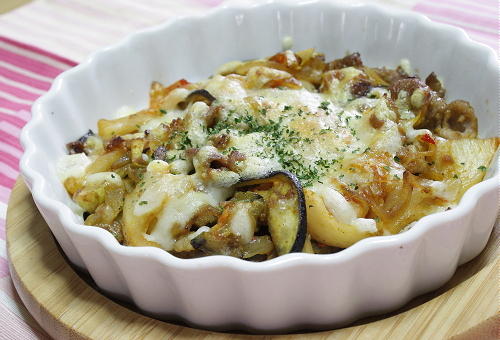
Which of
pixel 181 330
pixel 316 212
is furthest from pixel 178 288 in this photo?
pixel 316 212

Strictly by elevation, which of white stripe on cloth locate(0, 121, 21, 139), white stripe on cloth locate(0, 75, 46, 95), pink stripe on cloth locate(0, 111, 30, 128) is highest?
white stripe on cloth locate(0, 75, 46, 95)

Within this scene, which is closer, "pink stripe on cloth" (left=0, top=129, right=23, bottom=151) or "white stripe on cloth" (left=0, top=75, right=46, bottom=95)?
"pink stripe on cloth" (left=0, top=129, right=23, bottom=151)

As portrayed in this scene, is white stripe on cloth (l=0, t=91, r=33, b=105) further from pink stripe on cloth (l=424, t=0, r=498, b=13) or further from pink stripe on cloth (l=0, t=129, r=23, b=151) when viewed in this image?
pink stripe on cloth (l=424, t=0, r=498, b=13)

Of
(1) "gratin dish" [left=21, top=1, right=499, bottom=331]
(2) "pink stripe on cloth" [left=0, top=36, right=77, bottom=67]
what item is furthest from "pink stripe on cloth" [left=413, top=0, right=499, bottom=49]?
(2) "pink stripe on cloth" [left=0, top=36, right=77, bottom=67]

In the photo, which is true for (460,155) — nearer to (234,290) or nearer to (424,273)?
(424,273)

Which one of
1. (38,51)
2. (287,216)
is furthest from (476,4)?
(38,51)
